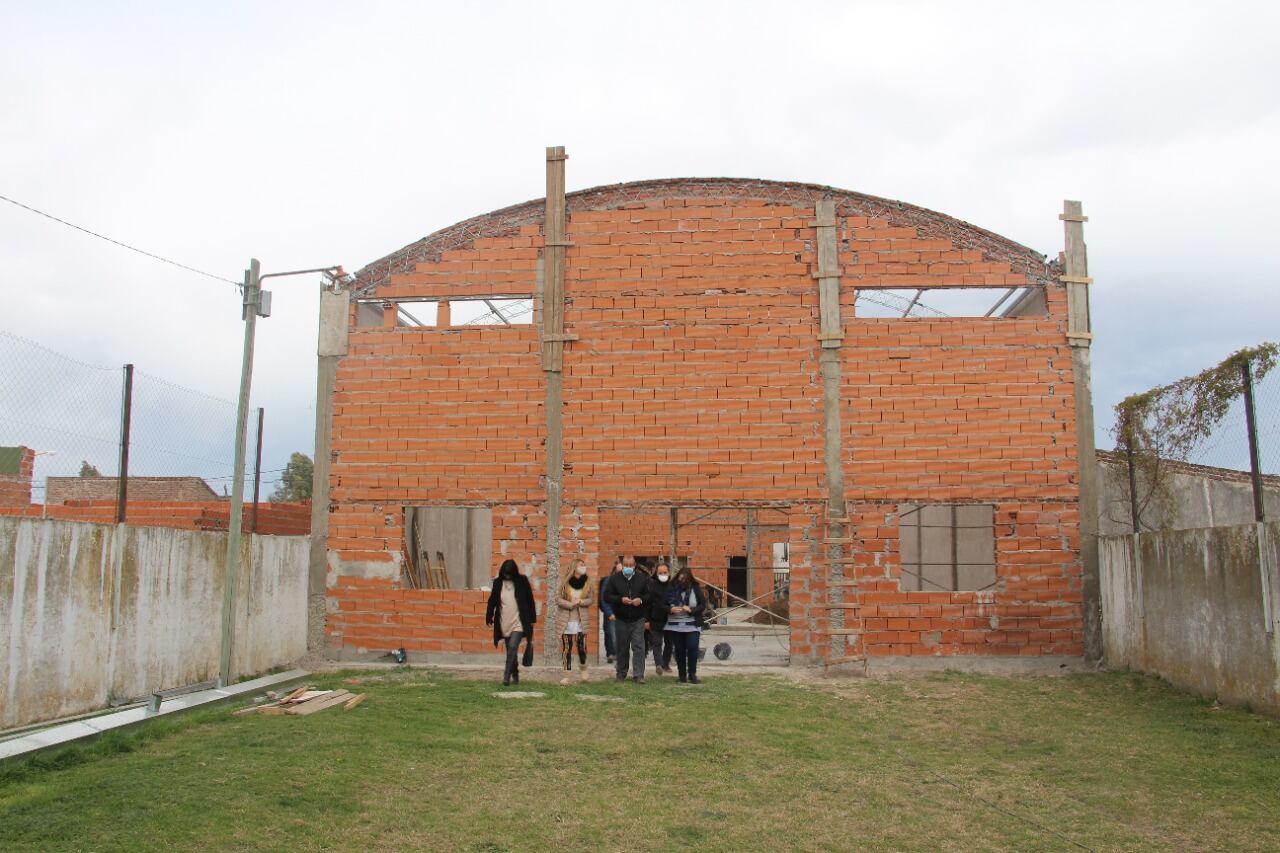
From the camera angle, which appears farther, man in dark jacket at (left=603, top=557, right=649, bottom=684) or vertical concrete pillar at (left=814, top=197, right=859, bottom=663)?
vertical concrete pillar at (left=814, top=197, right=859, bottom=663)

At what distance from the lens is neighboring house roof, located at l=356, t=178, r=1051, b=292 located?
16969 millimetres

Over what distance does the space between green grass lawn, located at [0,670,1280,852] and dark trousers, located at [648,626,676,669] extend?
2184 mm

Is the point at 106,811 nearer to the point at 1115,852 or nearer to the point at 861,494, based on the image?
the point at 1115,852

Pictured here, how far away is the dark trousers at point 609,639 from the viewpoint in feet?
49.2

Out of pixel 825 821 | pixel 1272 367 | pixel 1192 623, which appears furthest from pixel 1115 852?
pixel 1192 623

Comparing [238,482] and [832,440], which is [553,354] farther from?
[238,482]

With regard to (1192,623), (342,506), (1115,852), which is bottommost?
(1115,852)

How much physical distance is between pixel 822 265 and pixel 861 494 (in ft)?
11.4

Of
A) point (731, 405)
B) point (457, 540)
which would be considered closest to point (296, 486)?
point (457, 540)

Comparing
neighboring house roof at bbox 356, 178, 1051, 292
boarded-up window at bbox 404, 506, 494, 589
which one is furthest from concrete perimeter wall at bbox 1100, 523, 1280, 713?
boarded-up window at bbox 404, 506, 494, 589

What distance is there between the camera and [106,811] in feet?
22.8

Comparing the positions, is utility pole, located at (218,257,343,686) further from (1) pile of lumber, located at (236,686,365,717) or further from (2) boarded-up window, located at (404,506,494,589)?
(2) boarded-up window, located at (404,506,494,589)

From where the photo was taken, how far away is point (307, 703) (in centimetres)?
1142

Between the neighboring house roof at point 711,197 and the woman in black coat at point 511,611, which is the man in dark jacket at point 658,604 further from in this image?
the neighboring house roof at point 711,197
